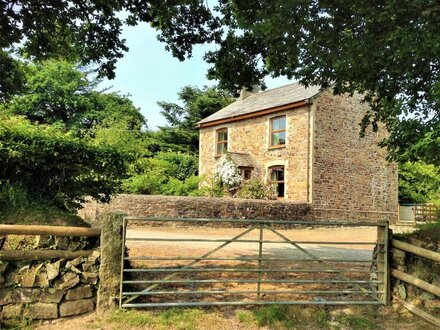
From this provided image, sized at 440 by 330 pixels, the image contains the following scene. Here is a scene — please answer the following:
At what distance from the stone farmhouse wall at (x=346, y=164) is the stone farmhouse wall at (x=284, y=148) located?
0.58 m

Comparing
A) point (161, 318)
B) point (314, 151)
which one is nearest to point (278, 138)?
point (314, 151)

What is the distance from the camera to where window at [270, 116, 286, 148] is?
2097cm

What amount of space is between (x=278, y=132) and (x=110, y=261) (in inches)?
669

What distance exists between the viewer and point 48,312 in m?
5.00

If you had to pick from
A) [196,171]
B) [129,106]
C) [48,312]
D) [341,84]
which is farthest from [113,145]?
[129,106]

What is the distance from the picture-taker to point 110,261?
17.0 feet

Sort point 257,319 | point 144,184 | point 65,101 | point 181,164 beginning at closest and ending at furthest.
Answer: point 257,319, point 144,184, point 181,164, point 65,101

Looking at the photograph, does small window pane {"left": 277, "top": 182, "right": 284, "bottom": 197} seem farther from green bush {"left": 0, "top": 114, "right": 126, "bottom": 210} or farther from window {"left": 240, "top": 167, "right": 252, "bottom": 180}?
green bush {"left": 0, "top": 114, "right": 126, "bottom": 210}

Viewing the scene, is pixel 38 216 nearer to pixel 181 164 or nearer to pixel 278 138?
pixel 278 138

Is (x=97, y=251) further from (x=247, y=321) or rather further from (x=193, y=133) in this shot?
(x=193, y=133)

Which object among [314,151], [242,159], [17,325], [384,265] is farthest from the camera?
[242,159]

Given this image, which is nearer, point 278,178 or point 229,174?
point 229,174

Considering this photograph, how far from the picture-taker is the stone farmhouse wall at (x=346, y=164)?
19.7m

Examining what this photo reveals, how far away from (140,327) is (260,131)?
17968 mm
